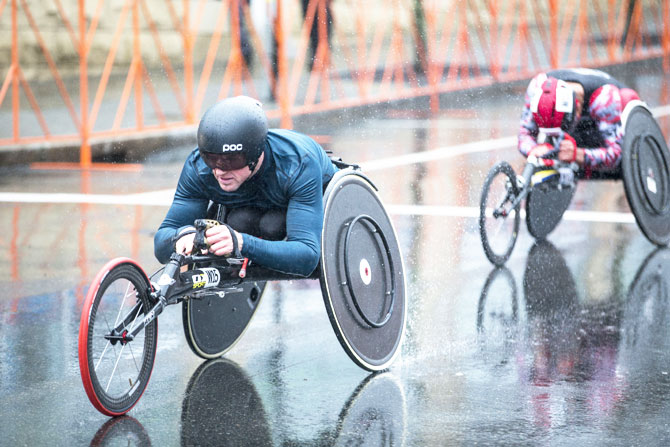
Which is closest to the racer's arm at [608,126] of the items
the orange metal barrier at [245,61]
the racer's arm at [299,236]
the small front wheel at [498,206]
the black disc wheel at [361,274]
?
the small front wheel at [498,206]

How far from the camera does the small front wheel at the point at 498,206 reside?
800 centimetres

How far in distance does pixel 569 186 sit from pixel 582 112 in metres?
0.55

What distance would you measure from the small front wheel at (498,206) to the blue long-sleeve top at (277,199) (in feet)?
8.63

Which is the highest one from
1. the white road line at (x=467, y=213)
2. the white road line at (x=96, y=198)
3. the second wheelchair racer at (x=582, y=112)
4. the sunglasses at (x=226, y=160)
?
the second wheelchair racer at (x=582, y=112)

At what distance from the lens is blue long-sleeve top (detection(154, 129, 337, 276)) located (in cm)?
527

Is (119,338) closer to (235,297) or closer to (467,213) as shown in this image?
(235,297)

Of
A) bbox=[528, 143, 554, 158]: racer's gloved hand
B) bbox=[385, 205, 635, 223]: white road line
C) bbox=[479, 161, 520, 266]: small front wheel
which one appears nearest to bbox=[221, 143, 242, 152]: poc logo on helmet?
bbox=[479, 161, 520, 266]: small front wheel

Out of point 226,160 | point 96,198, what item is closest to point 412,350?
point 226,160

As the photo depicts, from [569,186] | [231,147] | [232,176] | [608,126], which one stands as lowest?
[569,186]

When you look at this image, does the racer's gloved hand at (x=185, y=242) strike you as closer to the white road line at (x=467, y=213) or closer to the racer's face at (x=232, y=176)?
the racer's face at (x=232, y=176)

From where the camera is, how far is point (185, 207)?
5.51 m

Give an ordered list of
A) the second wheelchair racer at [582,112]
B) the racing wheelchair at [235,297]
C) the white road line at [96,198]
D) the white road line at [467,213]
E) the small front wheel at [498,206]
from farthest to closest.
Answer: the white road line at [96,198] → the white road line at [467,213] → the second wheelchair racer at [582,112] → the small front wheel at [498,206] → the racing wheelchair at [235,297]

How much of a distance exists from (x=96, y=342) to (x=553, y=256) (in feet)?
12.1

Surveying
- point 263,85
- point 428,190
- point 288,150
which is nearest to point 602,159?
point 428,190
